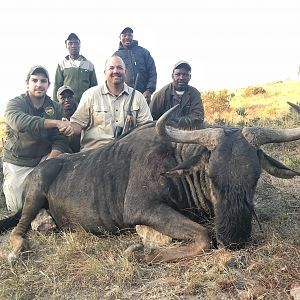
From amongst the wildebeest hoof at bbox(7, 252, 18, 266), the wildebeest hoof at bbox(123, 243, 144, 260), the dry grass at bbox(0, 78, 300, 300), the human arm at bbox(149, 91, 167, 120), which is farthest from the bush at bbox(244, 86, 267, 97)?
the wildebeest hoof at bbox(7, 252, 18, 266)

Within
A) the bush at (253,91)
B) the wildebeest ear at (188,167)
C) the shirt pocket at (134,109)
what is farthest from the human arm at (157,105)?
the bush at (253,91)

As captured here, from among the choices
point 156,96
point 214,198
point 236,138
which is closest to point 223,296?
point 214,198

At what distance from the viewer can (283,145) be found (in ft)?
29.2

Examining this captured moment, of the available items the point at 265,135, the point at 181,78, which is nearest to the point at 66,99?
the point at 181,78

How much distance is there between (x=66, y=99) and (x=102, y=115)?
1.42 meters

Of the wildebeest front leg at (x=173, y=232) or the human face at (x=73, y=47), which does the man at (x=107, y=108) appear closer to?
the human face at (x=73, y=47)

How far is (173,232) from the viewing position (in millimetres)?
4137

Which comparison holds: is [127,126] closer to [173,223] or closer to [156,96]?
[156,96]

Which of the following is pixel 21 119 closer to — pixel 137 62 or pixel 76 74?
pixel 76 74

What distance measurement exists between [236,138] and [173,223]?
967 millimetres

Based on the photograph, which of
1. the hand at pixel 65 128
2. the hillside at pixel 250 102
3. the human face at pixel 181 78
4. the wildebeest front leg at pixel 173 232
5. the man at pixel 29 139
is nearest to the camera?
the wildebeest front leg at pixel 173 232

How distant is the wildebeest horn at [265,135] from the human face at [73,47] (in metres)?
5.45

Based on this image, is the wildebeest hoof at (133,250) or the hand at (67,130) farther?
the hand at (67,130)

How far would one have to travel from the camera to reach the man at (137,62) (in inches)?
350
